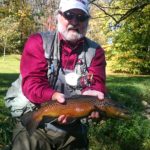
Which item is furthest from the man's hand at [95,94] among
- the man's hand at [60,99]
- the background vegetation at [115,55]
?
the background vegetation at [115,55]

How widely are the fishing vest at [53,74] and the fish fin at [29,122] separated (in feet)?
0.27

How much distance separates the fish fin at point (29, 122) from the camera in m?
3.84

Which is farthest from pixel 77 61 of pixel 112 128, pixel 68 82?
pixel 112 128

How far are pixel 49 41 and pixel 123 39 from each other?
31252 millimetres

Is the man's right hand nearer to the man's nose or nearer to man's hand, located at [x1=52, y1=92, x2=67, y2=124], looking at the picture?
man's hand, located at [x1=52, y1=92, x2=67, y2=124]

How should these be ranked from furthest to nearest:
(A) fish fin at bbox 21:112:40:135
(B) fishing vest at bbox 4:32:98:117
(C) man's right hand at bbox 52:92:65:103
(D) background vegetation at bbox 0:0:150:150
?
1. (D) background vegetation at bbox 0:0:150:150
2. (B) fishing vest at bbox 4:32:98:117
3. (A) fish fin at bbox 21:112:40:135
4. (C) man's right hand at bbox 52:92:65:103

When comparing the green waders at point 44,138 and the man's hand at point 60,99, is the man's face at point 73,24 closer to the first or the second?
the man's hand at point 60,99

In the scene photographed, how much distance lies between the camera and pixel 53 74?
3.98 m

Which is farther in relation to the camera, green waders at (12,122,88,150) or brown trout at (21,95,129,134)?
green waders at (12,122,88,150)

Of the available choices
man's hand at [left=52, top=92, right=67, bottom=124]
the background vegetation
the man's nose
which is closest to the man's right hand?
man's hand at [left=52, top=92, right=67, bottom=124]

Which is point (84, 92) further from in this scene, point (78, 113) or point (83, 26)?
point (83, 26)

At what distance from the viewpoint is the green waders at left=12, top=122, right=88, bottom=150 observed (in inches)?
161

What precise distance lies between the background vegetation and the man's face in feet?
9.78

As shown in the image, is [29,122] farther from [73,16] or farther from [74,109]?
[73,16]
